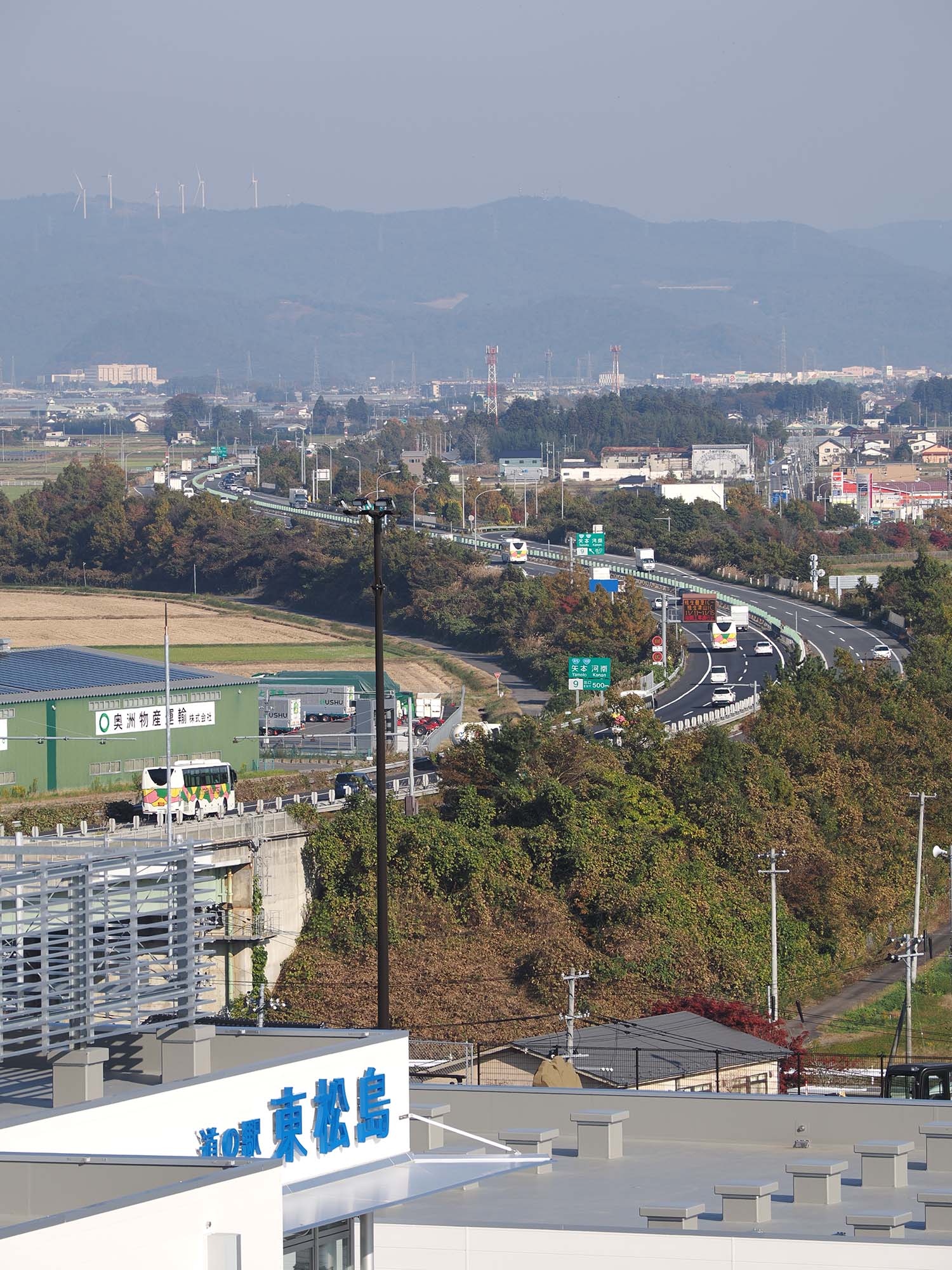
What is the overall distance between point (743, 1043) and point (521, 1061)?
148 inches

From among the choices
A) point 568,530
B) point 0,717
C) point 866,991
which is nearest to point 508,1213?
point 866,991

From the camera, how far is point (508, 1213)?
19.0 metres

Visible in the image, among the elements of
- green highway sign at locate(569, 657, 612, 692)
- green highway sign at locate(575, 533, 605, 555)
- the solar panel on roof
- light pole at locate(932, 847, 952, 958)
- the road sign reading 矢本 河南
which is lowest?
light pole at locate(932, 847, 952, 958)

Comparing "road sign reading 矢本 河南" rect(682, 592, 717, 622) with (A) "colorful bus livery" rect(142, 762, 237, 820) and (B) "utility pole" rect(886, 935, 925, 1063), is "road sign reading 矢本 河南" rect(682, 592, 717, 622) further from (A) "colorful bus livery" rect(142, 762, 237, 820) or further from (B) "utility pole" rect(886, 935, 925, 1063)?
(A) "colorful bus livery" rect(142, 762, 237, 820)

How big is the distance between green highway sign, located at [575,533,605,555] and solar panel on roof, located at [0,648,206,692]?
65128 millimetres

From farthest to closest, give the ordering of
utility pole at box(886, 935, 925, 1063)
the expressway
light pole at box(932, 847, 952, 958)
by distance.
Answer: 1. the expressway
2. light pole at box(932, 847, 952, 958)
3. utility pole at box(886, 935, 925, 1063)

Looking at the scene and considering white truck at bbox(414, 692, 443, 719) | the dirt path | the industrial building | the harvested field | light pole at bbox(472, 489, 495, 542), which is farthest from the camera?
light pole at bbox(472, 489, 495, 542)

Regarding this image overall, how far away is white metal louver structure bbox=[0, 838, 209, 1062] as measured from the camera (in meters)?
16.4

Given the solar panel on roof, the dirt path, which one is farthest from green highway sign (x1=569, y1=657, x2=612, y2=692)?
the dirt path

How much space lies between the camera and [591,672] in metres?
87.3

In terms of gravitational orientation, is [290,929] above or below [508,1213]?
below

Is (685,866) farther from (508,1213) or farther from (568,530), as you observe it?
(568,530)

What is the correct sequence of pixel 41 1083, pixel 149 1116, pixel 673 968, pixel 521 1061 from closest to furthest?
pixel 149 1116
pixel 41 1083
pixel 521 1061
pixel 673 968

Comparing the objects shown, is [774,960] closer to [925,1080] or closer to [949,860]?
[925,1080]
